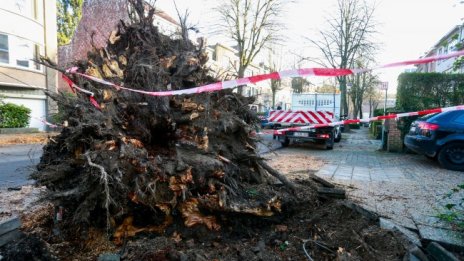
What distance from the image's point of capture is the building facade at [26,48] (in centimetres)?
1644

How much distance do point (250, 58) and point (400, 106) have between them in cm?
1599

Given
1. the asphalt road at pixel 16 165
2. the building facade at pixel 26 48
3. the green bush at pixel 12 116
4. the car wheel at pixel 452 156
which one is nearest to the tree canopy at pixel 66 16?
the building facade at pixel 26 48

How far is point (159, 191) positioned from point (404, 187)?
15.8ft

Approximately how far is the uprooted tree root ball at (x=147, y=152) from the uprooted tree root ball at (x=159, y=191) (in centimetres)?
1

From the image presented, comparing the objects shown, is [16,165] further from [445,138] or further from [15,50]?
[15,50]

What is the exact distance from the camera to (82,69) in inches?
148

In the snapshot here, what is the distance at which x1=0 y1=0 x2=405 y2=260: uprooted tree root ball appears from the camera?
9.18 ft

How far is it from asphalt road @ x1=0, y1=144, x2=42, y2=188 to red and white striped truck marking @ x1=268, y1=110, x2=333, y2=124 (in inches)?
325

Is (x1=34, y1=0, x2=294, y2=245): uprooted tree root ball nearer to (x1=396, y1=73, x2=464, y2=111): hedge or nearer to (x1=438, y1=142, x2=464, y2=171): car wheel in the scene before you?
(x1=438, y1=142, x2=464, y2=171): car wheel

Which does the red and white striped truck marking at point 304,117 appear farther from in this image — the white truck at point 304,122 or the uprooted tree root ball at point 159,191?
the uprooted tree root ball at point 159,191

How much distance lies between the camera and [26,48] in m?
17.8

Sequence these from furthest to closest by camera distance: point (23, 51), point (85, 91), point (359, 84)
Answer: point (359, 84), point (23, 51), point (85, 91)

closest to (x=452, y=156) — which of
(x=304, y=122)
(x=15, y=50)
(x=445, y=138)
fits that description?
(x=445, y=138)

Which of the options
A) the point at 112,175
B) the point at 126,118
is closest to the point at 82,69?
the point at 126,118
